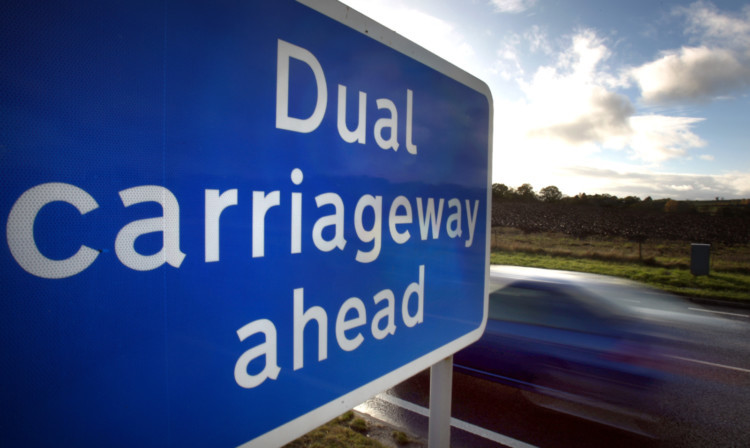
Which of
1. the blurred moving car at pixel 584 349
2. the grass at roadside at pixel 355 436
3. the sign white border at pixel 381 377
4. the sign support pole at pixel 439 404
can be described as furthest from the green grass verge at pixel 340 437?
the sign white border at pixel 381 377

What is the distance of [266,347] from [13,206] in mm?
404

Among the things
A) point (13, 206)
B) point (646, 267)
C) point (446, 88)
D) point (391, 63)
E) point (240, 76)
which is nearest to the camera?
point (13, 206)

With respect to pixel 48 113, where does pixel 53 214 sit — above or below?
below

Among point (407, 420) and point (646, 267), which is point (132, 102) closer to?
point (407, 420)

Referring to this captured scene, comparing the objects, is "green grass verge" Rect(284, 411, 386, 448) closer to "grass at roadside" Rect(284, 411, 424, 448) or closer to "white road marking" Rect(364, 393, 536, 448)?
"grass at roadside" Rect(284, 411, 424, 448)

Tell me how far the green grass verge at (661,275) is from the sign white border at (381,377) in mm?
Result: 12420

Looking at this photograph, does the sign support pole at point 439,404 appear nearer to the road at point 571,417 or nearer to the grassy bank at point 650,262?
the road at point 571,417

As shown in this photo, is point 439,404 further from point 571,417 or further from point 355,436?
point 571,417

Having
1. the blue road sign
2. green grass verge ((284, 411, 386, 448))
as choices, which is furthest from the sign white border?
green grass verge ((284, 411, 386, 448))

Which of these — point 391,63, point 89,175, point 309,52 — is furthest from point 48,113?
point 391,63

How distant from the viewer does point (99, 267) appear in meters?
0.47

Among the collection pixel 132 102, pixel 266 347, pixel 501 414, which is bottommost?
pixel 501 414

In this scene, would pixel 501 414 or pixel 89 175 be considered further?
pixel 501 414

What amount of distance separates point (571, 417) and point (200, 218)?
15.3ft
